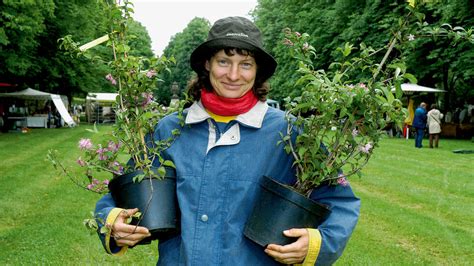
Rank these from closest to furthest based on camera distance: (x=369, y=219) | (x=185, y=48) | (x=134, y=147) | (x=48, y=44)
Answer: (x=134, y=147)
(x=369, y=219)
(x=48, y=44)
(x=185, y=48)

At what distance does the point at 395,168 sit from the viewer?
13.4 metres

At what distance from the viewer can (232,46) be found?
7.39ft

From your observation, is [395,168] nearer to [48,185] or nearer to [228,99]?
[48,185]

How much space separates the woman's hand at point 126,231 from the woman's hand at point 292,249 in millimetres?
508

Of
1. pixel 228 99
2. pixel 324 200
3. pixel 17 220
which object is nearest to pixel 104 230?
pixel 228 99

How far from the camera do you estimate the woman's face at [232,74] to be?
7.54ft

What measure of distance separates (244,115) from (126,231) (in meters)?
0.66

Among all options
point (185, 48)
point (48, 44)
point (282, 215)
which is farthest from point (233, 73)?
point (185, 48)

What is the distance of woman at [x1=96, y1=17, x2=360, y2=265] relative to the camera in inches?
83.8

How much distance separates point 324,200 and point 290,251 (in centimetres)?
28

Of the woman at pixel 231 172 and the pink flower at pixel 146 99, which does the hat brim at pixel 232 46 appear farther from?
the pink flower at pixel 146 99

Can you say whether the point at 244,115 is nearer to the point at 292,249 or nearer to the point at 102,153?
the point at 292,249

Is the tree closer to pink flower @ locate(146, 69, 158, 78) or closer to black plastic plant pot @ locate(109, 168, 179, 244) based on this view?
pink flower @ locate(146, 69, 158, 78)

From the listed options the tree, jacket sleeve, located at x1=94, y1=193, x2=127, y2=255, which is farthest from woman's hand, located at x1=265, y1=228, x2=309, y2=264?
the tree
